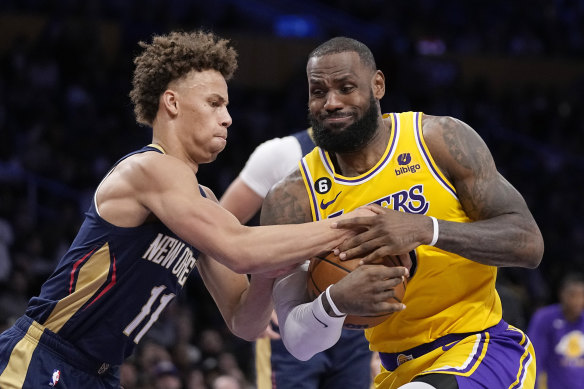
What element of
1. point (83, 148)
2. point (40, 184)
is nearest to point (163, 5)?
point (83, 148)

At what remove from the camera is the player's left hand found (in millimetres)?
3316

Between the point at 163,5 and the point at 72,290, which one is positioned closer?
the point at 72,290

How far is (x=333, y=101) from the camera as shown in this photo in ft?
12.0

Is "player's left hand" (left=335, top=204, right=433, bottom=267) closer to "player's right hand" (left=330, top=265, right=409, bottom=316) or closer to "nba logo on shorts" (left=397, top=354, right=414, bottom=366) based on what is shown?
"player's right hand" (left=330, top=265, right=409, bottom=316)

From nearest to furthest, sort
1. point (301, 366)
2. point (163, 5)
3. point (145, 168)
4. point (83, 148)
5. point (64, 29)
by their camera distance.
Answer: point (145, 168)
point (301, 366)
point (83, 148)
point (64, 29)
point (163, 5)

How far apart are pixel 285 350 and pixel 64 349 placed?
Result: 1.78 meters

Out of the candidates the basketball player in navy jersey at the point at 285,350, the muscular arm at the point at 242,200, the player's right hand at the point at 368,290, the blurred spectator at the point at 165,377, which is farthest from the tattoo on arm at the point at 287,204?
the blurred spectator at the point at 165,377

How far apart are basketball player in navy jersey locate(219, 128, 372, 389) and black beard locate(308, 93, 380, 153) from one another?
1087 millimetres

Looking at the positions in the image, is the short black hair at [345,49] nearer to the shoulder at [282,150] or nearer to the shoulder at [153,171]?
the shoulder at [153,171]

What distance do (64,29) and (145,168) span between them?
10.1 meters

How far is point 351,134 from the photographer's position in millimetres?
3656

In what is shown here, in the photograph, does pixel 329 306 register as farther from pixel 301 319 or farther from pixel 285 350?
pixel 285 350

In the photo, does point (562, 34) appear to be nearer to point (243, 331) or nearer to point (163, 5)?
point (163, 5)

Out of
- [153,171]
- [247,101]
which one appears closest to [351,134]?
[153,171]
